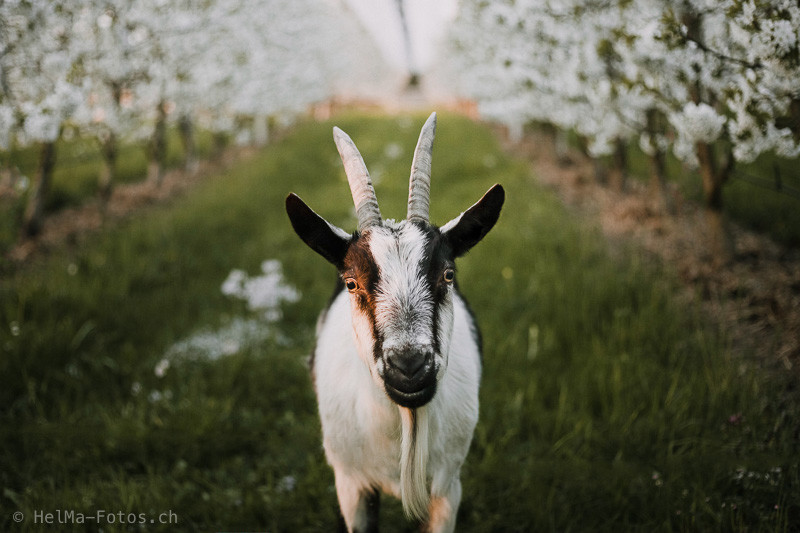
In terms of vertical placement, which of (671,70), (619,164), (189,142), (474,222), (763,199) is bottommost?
(474,222)

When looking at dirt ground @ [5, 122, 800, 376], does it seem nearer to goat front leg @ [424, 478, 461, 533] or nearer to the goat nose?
goat front leg @ [424, 478, 461, 533]

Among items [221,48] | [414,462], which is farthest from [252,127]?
[414,462]

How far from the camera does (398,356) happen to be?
177cm

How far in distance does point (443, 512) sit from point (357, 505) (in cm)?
41

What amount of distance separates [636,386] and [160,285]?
4.77 meters

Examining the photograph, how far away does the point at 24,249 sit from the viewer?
19.9 feet

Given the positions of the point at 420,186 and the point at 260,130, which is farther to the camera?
the point at 260,130

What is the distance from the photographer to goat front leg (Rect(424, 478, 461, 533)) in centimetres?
235

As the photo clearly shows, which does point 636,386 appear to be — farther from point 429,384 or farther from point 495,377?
point 429,384

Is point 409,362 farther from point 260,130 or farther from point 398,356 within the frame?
point 260,130

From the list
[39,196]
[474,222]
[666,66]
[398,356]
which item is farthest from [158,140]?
[398,356]

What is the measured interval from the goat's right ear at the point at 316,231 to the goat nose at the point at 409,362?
57cm

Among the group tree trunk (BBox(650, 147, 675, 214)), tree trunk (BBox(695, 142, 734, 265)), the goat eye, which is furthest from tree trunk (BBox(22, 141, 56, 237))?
tree trunk (BBox(650, 147, 675, 214))

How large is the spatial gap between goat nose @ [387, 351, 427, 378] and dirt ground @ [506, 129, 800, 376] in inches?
113
